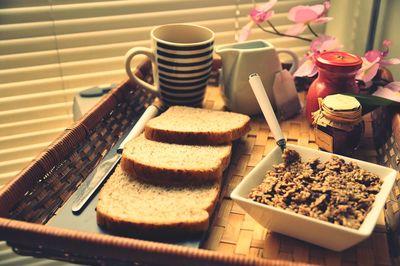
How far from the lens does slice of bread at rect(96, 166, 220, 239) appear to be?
0.77m

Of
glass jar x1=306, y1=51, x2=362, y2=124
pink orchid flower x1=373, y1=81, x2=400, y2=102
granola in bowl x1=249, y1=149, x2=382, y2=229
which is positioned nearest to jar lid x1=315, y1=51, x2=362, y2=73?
glass jar x1=306, y1=51, x2=362, y2=124

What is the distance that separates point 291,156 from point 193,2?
2.34ft

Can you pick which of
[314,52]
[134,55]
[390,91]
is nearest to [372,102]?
[390,91]

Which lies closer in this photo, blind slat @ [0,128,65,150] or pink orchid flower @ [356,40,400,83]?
pink orchid flower @ [356,40,400,83]

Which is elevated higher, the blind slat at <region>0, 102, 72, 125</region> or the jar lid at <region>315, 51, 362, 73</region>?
the jar lid at <region>315, 51, 362, 73</region>

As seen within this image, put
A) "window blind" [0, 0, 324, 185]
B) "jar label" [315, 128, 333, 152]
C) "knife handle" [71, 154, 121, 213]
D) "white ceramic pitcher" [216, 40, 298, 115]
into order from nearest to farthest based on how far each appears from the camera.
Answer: "knife handle" [71, 154, 121, 213] < "jar label" [315, 128, 333, 152] < "white ceramic pitcher" [216, 40, 298, 115] < "window blind" [0, 0, 324, 185]

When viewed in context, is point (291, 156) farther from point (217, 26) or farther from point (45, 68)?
point (45, 68)

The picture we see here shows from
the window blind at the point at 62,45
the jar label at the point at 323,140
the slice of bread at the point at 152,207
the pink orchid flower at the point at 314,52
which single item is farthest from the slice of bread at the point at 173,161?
the window blind at the point at 62,45

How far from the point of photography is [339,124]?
95 centimetres

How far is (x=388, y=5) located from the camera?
1.26m

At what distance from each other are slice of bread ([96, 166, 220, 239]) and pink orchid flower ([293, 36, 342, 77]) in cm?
39

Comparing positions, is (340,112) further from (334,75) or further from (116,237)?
(116,237)

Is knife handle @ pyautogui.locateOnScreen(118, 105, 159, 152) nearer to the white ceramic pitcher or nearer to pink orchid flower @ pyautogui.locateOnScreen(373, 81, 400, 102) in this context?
the white ceramic pitcher

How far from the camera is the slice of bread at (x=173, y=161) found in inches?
34.2
